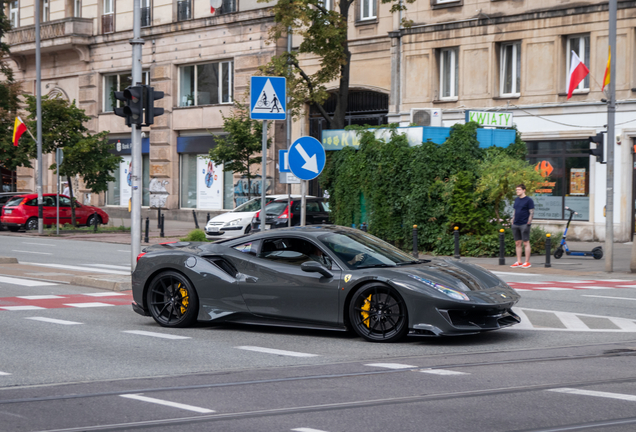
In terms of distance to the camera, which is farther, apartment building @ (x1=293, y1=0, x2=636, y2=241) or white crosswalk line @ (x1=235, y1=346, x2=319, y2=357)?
apartment building @ (x1=293, y1=0, x2=636, y2=241)

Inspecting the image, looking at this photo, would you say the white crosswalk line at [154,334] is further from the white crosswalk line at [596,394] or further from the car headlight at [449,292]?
the white crosswalk line at [596,394]

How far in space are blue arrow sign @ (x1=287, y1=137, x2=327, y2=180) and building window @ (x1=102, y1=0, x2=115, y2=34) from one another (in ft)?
111

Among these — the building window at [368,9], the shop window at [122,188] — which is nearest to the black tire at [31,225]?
the shop window at [122,188]

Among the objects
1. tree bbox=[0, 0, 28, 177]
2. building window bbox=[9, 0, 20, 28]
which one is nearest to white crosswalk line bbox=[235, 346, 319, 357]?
tree bbox=[0, 0, 28, 177]

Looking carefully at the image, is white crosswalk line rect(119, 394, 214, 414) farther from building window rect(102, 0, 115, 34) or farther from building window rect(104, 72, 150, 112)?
building window rect(102, 0, 115, 34)

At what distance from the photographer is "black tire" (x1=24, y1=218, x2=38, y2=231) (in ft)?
116

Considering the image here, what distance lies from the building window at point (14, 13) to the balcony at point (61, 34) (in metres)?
3.44

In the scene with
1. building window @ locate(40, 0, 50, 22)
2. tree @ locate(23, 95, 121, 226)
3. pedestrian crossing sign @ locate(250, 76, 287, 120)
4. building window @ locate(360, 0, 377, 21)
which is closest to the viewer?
pedestrian crossing sign @ locate(250, 76, 287, 120)

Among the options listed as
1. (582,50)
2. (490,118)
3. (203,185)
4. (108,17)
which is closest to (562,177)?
(582,50)

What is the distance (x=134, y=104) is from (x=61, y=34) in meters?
34.7

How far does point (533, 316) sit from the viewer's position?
450 inches

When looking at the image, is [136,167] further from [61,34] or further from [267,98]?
[61,34]

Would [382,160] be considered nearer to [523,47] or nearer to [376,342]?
[523,47]

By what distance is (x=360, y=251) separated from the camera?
32.2ft
